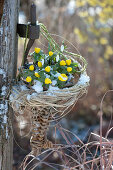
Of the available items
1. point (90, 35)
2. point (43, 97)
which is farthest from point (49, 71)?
point (90, 35)

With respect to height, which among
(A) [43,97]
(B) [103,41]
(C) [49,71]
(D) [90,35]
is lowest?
(A) [43,97]

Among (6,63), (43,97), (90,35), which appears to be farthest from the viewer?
(90,35)

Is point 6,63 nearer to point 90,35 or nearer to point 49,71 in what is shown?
point 49,71

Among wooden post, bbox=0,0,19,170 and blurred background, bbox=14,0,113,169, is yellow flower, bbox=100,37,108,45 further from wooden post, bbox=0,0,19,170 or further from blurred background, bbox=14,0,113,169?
wooden post, bbox=0,0,19,170

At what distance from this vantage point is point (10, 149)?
4.30 feet

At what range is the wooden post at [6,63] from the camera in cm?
112

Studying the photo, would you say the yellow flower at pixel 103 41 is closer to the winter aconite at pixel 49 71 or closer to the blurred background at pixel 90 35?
the blurred background at pixel 90 35

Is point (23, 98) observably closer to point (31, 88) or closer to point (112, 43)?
point (31, 88)

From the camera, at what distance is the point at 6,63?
1.16 meters

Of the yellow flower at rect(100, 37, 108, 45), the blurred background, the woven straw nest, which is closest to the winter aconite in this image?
the woven straw nest

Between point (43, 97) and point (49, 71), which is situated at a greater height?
point (49, 71)

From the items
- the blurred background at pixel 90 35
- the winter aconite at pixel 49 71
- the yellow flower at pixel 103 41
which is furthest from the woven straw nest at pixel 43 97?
the yellow flower at pixel 103 41

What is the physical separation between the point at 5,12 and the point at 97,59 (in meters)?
2.84

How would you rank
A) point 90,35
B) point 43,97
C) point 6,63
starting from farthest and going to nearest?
1. point 90,35
2. point 6,63
3. point 43,97
